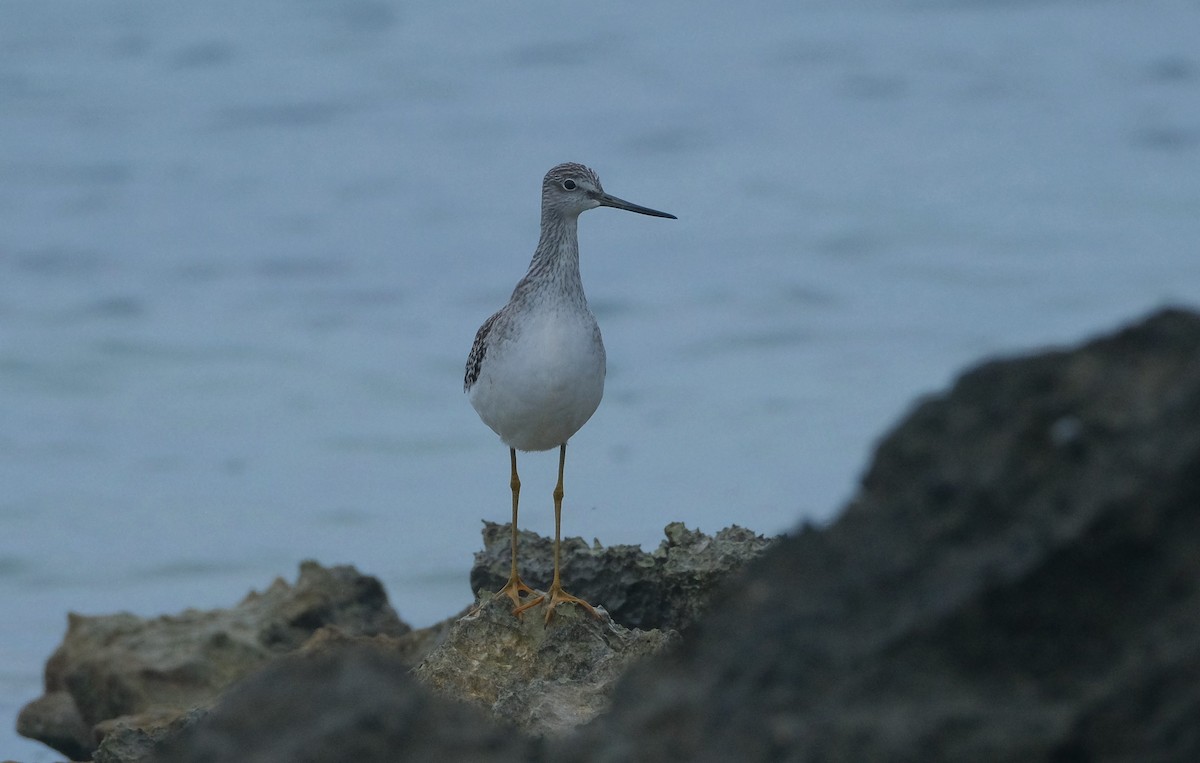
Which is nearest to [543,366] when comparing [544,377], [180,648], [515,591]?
[544,377]

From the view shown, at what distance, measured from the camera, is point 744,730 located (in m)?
3.44

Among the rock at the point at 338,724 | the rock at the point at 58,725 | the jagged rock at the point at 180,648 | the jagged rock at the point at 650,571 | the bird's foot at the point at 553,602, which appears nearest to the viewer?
the rock at the point at 338,724

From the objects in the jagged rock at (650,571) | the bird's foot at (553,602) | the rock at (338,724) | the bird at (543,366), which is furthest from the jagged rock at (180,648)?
the rock at (338,724)

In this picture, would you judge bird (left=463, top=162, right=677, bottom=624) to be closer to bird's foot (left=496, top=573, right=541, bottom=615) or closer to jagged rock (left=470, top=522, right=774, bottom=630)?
bird's foot (left=496, top=573, right=541, bottom=615)

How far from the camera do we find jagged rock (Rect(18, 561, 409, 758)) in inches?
392

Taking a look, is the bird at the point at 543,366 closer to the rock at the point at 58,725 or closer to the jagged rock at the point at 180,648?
the jagged rock at the point at 180,648

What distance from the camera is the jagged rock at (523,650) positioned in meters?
7.15

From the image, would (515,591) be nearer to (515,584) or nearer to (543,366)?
(515,584)

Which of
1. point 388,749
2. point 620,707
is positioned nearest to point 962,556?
point 620,707

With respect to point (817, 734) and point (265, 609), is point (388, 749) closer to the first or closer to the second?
point (817, 734)

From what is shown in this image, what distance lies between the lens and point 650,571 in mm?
8281

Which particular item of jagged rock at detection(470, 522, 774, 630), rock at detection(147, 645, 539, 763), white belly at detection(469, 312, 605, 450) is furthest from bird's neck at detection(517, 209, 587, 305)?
rock at detection(147, 645, 539, 763)

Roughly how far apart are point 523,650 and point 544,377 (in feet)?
4.00

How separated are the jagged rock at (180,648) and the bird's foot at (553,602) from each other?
8.96ft
